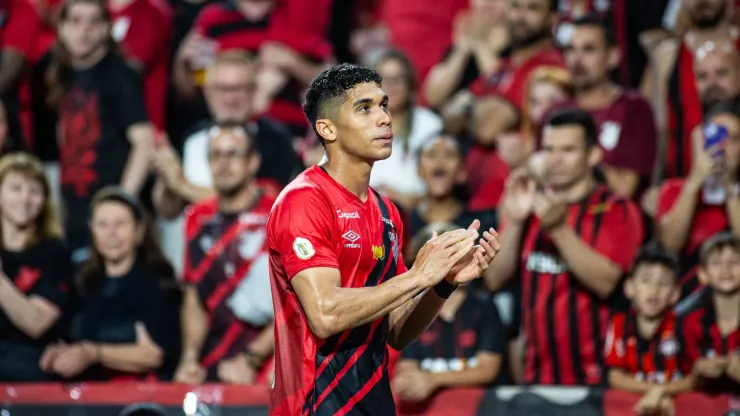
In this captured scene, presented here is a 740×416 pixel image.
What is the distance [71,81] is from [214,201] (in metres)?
1.63

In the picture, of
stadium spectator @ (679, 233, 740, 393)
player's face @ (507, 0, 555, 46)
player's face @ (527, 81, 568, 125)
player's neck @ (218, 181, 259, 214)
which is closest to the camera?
stadium spectator @ (679, 233, 740, 393)

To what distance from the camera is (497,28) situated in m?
8.80

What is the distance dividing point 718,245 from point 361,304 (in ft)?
9.97

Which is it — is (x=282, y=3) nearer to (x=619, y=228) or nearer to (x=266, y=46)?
(x=266, y=46)

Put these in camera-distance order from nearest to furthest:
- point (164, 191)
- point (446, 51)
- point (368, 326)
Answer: point (368, 326)
point (164, 191)
point (446, 51)

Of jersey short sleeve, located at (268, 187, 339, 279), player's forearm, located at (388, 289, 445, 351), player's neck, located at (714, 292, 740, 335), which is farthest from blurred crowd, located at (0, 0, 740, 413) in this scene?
jersey short sleeve, located at (268, 187, 339, 279)

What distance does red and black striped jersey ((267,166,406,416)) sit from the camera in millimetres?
4227

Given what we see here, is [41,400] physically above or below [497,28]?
below

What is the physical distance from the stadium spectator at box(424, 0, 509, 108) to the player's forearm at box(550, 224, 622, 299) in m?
2.29

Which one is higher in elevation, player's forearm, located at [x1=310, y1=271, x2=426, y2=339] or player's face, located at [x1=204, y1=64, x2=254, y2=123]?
player's face, located at [x1=204, y1=64, x2=254, y2=123]

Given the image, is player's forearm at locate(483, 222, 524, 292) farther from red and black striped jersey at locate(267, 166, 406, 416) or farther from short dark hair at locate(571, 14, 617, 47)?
red and black striped jersey at locate(267, 166, 406, 416)

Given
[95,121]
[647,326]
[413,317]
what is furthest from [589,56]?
[413,317]

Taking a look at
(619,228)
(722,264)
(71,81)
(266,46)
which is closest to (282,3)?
(266,46)

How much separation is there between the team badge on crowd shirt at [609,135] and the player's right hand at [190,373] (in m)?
2.77
